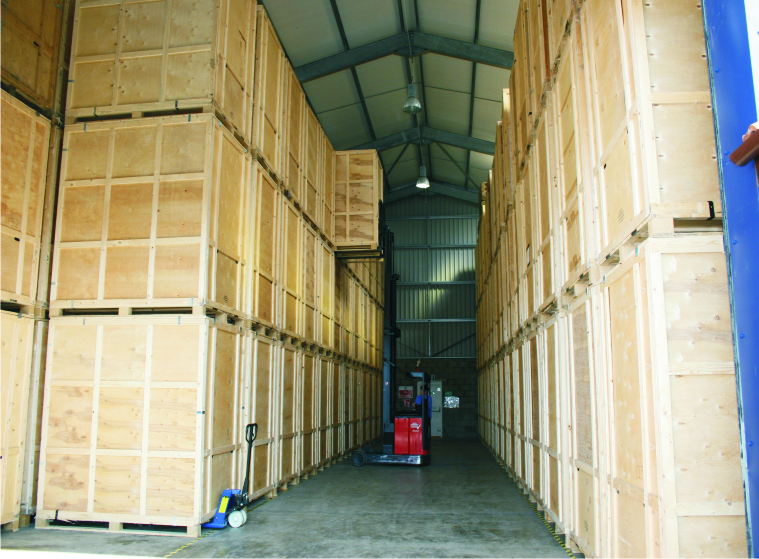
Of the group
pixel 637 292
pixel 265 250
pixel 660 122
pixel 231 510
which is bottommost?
pixel 231 510

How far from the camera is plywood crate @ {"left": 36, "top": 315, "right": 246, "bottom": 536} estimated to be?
23.6 ft

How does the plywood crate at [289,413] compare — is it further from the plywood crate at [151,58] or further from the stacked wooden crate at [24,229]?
the plywood crate at [151,58]

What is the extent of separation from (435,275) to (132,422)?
21848 millimetres

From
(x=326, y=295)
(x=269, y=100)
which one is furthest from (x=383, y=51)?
(x=269, y=100)

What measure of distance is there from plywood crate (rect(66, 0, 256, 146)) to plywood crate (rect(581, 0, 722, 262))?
5.29m

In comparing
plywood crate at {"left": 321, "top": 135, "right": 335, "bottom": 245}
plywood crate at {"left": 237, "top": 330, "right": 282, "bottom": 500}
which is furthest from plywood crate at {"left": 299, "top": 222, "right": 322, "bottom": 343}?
plywood crate at {"left": 237, "top": 330, "right": 282, "bottom": 500}

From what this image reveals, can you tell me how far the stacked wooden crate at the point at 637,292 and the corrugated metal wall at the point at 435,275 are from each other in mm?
20248

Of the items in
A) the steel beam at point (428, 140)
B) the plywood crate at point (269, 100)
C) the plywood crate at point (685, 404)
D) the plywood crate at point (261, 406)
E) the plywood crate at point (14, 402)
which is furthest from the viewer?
the steel beam at point (428, 140)

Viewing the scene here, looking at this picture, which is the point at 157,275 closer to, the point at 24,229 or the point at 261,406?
the point at 24,229

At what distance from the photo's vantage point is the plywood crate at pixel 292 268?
1088cm

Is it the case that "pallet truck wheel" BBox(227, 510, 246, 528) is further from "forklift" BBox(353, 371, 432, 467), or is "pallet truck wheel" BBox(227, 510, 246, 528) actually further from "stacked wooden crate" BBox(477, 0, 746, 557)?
"forklift" BBox(353, 371, 432, 467)

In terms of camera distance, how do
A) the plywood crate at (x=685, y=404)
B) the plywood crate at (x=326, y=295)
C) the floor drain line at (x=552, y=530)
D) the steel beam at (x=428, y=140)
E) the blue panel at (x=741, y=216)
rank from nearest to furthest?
the blue panel at (x=741, y=216) → the plywood crate at (x=685, y=404) → the floor drain line at (x=552, y=530) → the plywood crate at (x=326, y=295) → the steel beam at (x=428, y=140)

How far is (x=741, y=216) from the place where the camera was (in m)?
3.48

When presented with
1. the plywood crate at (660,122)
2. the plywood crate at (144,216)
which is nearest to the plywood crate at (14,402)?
the plywood crate at (144,216)
